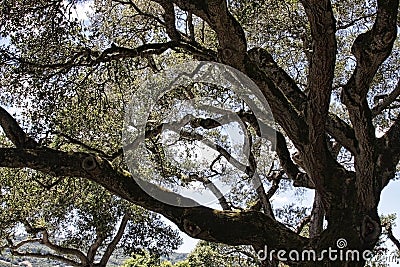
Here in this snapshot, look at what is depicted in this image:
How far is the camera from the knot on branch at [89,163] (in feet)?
16.2

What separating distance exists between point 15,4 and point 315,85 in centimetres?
343

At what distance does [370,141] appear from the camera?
17.7ft

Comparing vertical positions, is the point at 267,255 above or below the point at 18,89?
below

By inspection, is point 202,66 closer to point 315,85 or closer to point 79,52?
point 79,52

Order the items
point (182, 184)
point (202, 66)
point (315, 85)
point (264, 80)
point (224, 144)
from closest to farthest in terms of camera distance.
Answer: point (315, 85) → point (264, 80) → point (202, 66) → point (182, 184) → point (224, 144)

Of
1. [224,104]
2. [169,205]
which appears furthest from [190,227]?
[224,104]

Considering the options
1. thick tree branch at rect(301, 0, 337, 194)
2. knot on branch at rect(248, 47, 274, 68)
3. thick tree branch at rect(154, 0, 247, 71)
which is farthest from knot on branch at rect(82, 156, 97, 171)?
knot on branch at rect(248, 47, 274, 68)

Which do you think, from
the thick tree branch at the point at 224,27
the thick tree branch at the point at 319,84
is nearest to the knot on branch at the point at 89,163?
the thick tree branch at the point at 224,27

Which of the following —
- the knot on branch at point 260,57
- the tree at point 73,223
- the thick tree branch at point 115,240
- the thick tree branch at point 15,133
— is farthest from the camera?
the thick tree branch at point 115,240

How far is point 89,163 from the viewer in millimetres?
4949

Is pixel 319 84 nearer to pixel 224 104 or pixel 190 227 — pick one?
pixel 190 227

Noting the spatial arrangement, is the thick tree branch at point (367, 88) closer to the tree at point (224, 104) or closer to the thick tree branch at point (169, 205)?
the tree at point (224, 104)

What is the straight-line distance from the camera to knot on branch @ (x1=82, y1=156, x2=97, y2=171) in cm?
493

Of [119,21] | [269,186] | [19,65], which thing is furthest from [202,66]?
[269,186]
